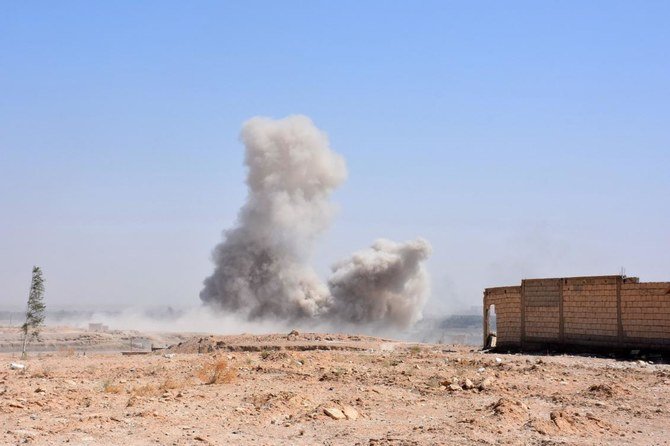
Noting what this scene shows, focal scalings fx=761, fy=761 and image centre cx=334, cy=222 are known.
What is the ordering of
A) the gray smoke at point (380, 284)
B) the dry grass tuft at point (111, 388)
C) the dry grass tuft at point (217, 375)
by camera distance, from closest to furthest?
the dry grass tuft at point (111, 388), the dry grass tuft at point (217, 375), the gray smoke at point (380, 284)

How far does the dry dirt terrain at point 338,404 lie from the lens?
10555mm

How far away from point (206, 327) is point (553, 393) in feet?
127

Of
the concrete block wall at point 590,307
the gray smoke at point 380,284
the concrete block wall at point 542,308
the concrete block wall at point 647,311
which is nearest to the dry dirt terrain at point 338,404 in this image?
the concrete block wall at point 647,311

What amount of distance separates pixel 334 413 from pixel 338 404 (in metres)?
0.71

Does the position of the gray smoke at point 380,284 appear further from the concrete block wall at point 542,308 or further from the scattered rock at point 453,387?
the scattered rock at point 453,387

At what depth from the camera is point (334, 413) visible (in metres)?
11.8

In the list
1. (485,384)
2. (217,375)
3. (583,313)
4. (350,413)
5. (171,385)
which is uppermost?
(583,313)

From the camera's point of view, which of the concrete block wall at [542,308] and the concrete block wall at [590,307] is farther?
the concrete block wall at [542,308]

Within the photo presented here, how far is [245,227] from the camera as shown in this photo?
164ft

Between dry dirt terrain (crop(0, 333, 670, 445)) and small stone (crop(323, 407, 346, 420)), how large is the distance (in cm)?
2

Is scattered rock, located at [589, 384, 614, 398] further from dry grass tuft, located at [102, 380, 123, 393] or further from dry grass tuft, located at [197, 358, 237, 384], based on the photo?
dry grass tuft, located at [102, 380, 123, 393]

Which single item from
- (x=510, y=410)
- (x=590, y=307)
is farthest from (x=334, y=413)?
(x=590, y=307)

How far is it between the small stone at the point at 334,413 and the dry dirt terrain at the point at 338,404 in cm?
2

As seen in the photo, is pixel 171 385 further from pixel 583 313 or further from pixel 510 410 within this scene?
pixel 583 313
